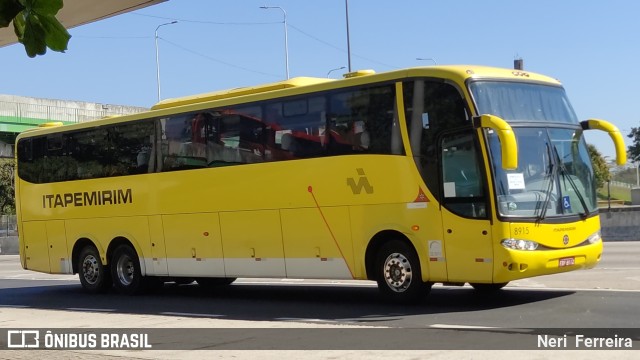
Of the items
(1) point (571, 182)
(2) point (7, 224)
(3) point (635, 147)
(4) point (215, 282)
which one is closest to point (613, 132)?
(1) point (571, 182)

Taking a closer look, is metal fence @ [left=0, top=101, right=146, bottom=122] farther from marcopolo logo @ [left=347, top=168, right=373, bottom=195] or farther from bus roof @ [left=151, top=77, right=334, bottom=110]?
marcopolo logo @ [left=347, top=168, right=373, bottom=195]

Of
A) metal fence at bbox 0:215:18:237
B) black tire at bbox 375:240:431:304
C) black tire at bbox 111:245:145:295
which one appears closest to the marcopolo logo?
black tire at bbox 375:240:431:304

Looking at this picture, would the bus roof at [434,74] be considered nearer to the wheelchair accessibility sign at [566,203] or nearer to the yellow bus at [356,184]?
the yellow bus at [356,184]

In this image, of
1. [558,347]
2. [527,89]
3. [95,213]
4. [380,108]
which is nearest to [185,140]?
[95,213]

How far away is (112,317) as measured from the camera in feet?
44.3

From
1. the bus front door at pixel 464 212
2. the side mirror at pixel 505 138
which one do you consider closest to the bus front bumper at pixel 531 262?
the bus front door at pixel 464 212

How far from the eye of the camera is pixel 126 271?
1816 centimetres

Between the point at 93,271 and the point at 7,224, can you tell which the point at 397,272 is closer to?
the point at 93,271

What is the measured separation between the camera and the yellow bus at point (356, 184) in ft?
39.6

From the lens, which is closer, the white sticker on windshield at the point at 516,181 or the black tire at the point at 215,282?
the white sticker on windshield at the point at 516,181

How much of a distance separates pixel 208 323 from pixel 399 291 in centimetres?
294

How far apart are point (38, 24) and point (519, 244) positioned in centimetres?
848

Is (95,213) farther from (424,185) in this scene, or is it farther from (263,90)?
(424,185)

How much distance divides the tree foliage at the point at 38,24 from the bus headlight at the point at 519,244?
26.9 feet
